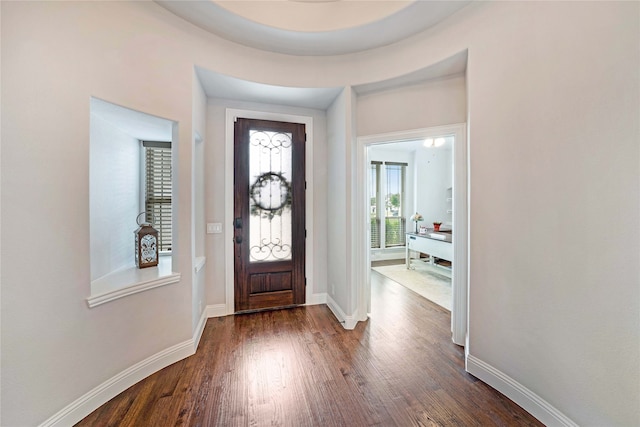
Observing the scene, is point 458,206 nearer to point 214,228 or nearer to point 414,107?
point 414,107

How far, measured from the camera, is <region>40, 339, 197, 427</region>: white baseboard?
4.85ft

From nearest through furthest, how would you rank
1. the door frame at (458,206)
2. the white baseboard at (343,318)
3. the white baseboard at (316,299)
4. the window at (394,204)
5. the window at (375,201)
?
1. the door frame at (458,206)
2. the white baseboard at (343,318)
3. the white baseboard at (316,299)
4. the window at (375,201)
5. the window at (394,204)

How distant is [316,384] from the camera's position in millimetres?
1875

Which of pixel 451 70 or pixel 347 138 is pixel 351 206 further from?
pixel 451 70

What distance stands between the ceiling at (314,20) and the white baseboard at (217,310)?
117 inches

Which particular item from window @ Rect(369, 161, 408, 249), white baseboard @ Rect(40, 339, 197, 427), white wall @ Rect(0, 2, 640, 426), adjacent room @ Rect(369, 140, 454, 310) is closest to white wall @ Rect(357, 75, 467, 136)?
white wall @ Rect(0, 2, 640, 426)

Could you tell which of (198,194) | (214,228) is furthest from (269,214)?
(198,194)

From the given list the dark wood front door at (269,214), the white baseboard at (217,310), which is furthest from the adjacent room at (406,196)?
the white baseboard at (217,310)

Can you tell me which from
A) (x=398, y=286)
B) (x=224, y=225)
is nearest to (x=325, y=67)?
(x=224, y=225)

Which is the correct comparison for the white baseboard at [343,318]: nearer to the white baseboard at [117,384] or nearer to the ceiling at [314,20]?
the white baseboard at [117,384]

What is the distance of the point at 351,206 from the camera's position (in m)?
2.72

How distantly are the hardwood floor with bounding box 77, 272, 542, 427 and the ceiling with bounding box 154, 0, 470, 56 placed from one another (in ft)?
9.83

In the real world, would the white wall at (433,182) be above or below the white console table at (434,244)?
above

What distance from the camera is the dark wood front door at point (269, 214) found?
10.1ft
